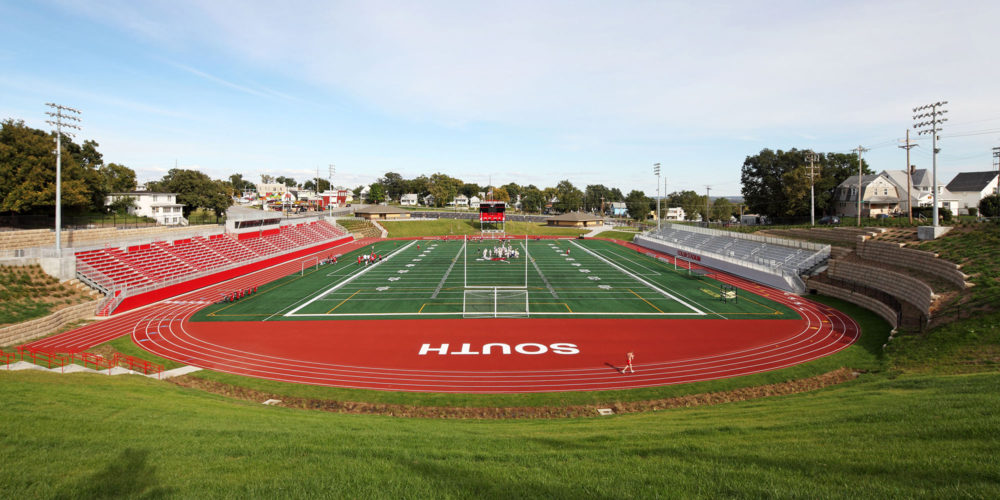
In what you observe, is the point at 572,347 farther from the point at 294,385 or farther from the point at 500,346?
the point at 294,385

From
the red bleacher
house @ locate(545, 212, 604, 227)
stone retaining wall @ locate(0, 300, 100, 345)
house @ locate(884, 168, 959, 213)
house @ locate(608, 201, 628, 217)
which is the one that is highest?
house @ locate(608, 201, 628, 217)

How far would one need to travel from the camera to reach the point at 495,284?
40656mm

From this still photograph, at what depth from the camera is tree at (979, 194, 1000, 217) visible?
37875 mm

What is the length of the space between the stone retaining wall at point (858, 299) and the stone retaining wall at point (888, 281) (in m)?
1.32

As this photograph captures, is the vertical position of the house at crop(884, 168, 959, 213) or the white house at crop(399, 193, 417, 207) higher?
the white house at crop(399, 193, 417, 207)

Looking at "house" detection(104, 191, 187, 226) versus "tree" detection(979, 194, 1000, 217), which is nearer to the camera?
"tree" detection(979, 194, 1000, 217)

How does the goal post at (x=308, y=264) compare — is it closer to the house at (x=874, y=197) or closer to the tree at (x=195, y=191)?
the tree at (x=195, y=191)

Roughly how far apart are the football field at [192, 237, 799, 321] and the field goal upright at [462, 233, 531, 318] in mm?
83

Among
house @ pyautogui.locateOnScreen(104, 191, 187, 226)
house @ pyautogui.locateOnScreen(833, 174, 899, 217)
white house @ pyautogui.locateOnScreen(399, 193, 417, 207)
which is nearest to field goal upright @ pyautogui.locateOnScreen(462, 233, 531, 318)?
house @ pyautogui.locateOnScreen(104, 191, 187, 226)

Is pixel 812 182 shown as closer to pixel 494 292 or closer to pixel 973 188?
pixel 973 188

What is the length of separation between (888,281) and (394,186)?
592 ft

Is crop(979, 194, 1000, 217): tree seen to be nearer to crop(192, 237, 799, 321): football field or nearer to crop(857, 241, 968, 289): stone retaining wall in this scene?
crop(857, 241, 968, 289): stone retaining wall

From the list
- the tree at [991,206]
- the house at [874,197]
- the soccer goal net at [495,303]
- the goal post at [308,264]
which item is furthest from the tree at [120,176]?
the house at [874,197]

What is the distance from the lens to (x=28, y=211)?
133 ft
